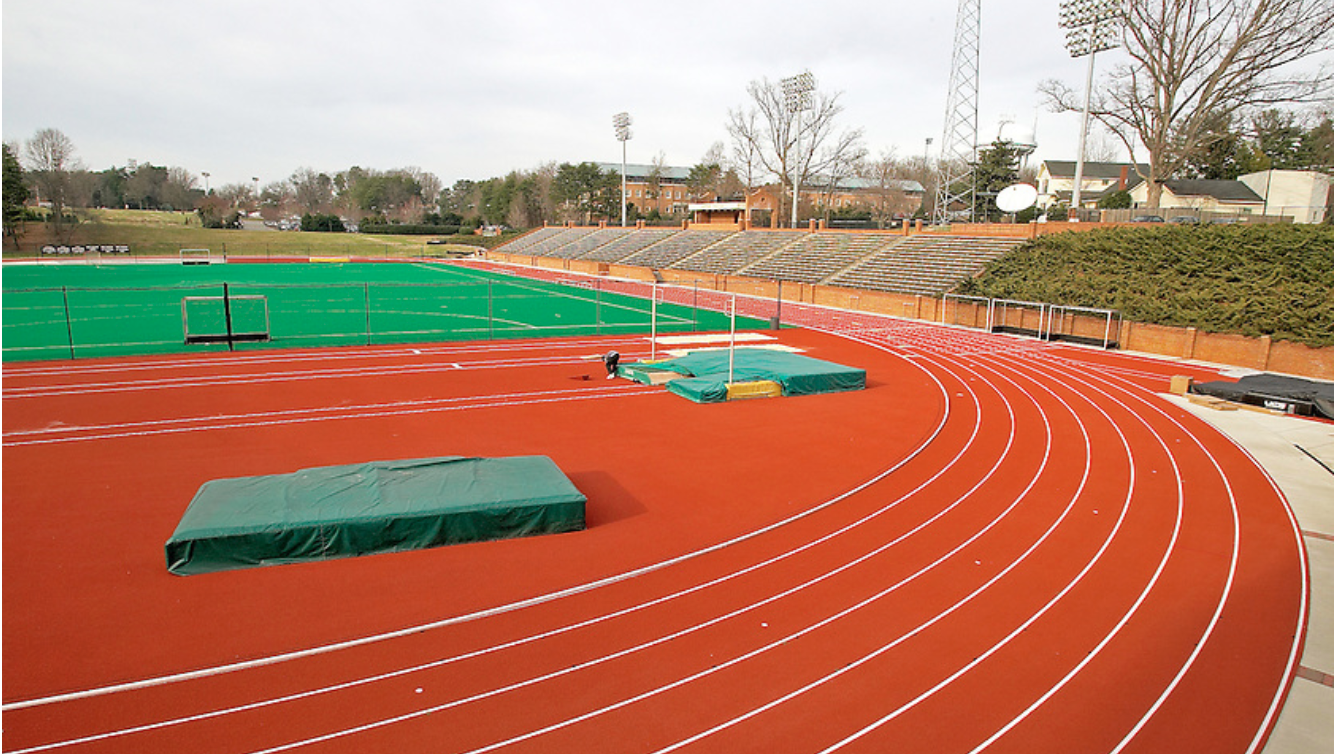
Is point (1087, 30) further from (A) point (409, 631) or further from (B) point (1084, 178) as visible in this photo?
(B) point (1084, 178)

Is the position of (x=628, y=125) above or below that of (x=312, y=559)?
above

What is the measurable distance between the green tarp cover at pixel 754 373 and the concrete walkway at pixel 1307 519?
9.08 meters

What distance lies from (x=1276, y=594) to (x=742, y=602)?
6.85 m

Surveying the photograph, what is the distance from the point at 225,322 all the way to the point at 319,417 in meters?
18.9

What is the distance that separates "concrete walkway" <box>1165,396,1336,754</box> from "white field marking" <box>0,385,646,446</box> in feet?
44.5

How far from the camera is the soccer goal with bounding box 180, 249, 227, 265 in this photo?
228ft

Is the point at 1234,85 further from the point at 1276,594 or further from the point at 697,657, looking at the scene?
the point at 697,657

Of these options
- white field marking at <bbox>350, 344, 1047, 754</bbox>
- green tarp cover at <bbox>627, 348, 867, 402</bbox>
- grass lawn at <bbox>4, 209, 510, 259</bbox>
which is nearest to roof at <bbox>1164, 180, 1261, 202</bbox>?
green tarp cover at <bbox>627, 348, 867, 402</bbox>

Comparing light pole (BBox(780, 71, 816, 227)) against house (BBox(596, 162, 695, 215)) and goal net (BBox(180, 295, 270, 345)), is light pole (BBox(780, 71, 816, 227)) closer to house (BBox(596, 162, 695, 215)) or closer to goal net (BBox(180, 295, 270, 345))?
goal net (BBox(180, 295, 270, 345))

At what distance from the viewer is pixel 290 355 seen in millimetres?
24219

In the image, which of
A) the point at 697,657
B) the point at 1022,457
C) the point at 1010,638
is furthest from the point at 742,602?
the point at 1022,457

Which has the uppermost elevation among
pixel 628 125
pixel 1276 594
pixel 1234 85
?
pixel 628 125

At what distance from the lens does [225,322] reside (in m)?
31.5

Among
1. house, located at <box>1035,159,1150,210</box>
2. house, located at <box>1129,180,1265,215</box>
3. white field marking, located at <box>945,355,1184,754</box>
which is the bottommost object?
white field marking, located at <box>945,355,1184,754</box>
